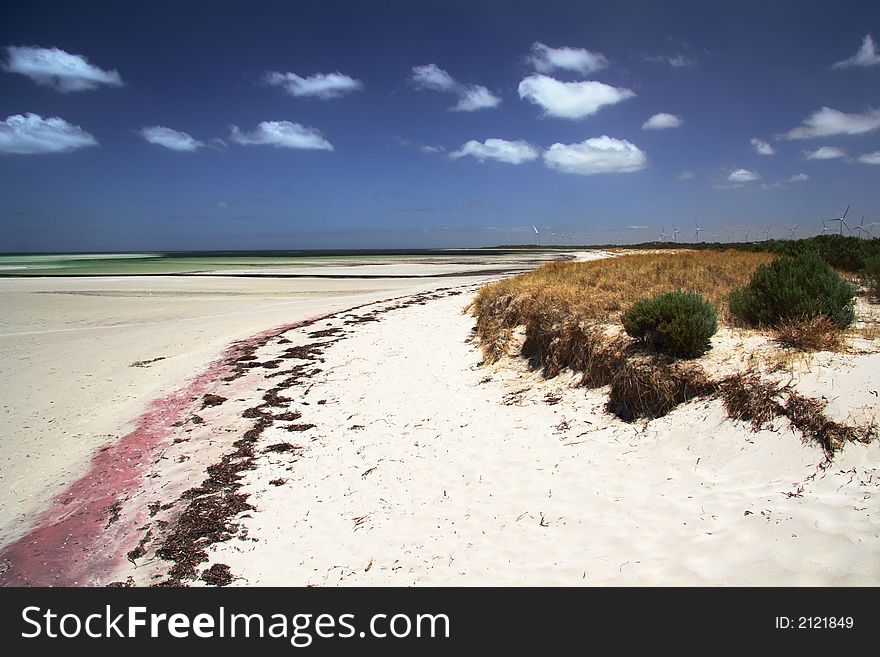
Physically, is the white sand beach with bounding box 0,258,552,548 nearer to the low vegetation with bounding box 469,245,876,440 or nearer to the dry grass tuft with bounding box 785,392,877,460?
the low vegetation with bounding box 469,245,876,440

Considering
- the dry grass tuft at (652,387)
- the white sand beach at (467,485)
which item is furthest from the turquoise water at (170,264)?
the dry grass tuft at (652,387)

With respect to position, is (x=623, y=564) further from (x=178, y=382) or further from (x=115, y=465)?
(x=178, y=382)

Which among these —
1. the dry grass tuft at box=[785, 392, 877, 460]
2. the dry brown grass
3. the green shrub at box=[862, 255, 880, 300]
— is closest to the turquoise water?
the dry brown grass

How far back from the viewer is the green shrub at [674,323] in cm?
670

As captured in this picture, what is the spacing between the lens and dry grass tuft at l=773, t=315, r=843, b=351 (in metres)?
6.15

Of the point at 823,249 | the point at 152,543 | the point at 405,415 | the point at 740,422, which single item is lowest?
the point at 152,543

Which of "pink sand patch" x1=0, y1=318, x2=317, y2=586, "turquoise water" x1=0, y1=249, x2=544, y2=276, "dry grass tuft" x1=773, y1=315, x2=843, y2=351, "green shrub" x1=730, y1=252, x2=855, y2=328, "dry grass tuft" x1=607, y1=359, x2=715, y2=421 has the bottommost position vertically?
"pink sand patch" x1=0, y1=318, x2=317, y2=586

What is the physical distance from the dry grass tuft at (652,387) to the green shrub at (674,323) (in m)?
0.36

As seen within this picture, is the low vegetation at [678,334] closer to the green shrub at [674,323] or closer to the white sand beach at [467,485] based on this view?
the green shrub at [674,323]

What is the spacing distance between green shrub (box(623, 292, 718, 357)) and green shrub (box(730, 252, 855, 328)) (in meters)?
1.27

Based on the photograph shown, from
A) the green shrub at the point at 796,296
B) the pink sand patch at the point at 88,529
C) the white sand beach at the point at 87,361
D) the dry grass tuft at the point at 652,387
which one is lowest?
the pink sand patch at the point at 88,529

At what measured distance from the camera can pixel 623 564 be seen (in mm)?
3834

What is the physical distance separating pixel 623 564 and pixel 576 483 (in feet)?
4.85
